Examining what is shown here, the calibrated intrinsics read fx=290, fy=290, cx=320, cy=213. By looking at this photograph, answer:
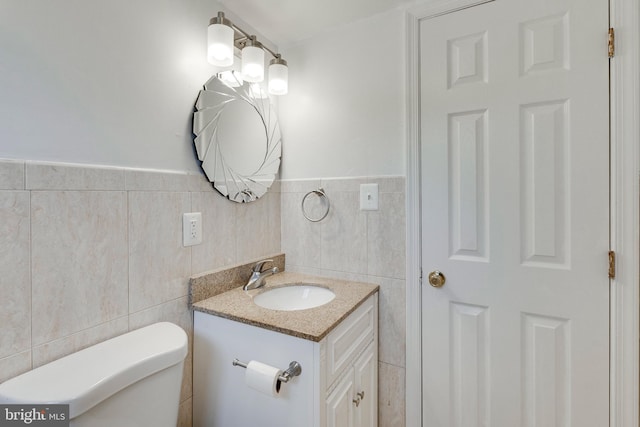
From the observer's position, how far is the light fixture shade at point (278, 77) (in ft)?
4.75

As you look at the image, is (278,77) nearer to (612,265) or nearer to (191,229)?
(191,229)

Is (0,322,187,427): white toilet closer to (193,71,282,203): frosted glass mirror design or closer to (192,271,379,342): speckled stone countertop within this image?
(192,271,379,342): speckled stone countertop

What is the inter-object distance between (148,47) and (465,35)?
1.24 meters

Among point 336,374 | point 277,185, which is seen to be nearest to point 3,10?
point 277,185

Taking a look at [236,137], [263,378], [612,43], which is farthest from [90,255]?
[612,43]

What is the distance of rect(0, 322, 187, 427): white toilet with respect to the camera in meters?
0.66

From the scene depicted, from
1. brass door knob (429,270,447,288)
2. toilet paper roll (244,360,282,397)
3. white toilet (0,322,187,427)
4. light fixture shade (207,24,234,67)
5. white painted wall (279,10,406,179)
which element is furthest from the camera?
white painted wall (279,10,406,179)

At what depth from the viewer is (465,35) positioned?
121 cm

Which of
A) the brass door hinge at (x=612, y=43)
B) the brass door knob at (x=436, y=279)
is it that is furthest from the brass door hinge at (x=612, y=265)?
the brass door hinge at (x=612, y=43)

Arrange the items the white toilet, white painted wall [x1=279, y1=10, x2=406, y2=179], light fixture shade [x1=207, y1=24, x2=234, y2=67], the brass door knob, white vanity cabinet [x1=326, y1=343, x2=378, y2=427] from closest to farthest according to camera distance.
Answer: the white toilet < white vanity cabinet [x1=326, y1=343, x2=378, y2=427] < light fixture shade [x1=207, y1=24, x2=234, y2=67] < the brass door knob < white painted wall [x1=279, y1=10, x2=406, y2=179]

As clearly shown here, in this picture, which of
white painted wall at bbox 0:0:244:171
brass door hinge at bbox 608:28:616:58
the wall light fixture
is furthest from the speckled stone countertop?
brass door hinge at bbox 608:28:616:58

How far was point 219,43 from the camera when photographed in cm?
113

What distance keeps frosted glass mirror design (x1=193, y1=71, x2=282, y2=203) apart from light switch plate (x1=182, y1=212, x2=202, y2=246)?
162mm

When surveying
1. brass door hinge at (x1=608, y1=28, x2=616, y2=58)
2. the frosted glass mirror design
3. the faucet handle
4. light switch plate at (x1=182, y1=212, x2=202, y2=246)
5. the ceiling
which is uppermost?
the ceiling
